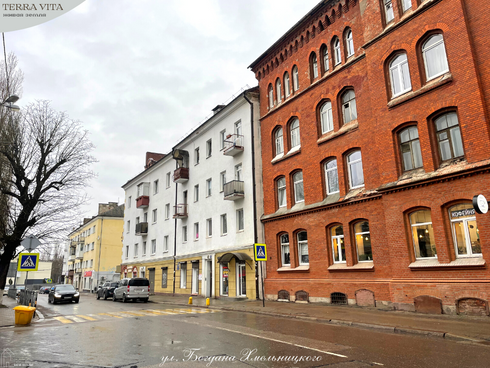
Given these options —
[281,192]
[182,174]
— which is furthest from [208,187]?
[281,192]

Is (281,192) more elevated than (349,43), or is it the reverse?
(349,43)

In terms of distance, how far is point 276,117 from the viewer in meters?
23.3

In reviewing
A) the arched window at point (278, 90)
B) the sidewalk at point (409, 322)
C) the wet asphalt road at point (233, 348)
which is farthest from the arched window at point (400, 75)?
the wet asphalt road at point (233, 348)

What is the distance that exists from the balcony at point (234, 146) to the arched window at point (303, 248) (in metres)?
7.95

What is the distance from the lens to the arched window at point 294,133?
2184cm

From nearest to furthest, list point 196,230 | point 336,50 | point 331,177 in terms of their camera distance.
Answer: point 331,177
point 336,50
point 196,230

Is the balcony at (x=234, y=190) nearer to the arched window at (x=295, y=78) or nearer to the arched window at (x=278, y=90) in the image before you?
the arched window at (x=278, y=90)

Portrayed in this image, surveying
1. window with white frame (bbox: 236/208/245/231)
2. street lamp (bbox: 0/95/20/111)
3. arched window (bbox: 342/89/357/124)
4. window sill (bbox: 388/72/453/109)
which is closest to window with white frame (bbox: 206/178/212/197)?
window with white frame (bbox: 236/208/245/231)

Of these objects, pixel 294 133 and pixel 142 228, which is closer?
pixel 294 133

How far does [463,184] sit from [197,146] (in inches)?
910

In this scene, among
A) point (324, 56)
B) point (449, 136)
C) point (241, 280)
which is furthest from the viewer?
point (241, 280)

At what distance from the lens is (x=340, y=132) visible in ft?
60.0

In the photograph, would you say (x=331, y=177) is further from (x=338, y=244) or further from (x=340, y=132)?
(x=338, y=244)

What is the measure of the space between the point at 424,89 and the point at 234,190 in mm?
13468
